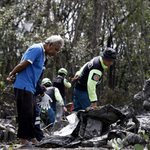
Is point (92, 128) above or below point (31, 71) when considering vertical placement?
below

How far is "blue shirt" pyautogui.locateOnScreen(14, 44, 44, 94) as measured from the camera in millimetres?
3826

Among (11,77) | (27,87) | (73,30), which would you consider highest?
(73,30)

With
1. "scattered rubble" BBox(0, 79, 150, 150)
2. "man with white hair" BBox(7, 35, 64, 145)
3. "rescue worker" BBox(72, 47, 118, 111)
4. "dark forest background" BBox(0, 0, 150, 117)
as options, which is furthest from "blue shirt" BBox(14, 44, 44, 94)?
"dark forest background" BBox(0, 0, 150, 117)

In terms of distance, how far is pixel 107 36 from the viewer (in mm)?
21391

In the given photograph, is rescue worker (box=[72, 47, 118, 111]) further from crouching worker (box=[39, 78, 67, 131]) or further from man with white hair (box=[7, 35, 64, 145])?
man with white hair (box=[7, 35, 64, 145])

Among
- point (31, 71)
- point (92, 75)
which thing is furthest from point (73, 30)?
point (31, 71)

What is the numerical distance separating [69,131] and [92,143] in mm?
594

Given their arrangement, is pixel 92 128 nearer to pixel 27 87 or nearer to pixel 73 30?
pixel 27 87

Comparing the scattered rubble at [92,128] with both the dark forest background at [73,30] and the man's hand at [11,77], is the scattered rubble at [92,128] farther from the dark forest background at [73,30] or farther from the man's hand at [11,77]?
the dark forest background at [73,30]

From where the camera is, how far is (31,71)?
154 inches

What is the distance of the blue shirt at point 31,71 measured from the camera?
3.83 m

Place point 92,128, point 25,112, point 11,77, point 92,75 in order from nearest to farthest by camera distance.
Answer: point 92,128 → point 25,112 → point 11,77 → point 92,75

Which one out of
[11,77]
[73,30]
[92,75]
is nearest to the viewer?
[11,77]

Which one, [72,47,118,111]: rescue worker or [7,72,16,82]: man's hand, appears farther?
[72,47,118,111]: rescue worker
